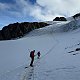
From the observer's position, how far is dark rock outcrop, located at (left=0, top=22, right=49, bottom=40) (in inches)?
5157

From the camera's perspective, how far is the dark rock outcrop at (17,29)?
131 m

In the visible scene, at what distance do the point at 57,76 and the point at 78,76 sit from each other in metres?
1.60

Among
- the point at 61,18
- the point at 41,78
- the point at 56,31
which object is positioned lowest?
the point at 41,78

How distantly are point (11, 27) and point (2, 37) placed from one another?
→ 8.83 metres

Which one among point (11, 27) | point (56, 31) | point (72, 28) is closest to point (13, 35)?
point (11, 27)

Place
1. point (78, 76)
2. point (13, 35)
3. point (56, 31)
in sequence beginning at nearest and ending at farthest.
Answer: point (78, 76) → point (56, 31) → point (13, 35)

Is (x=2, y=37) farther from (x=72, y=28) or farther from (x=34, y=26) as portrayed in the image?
(x=72, y=28)

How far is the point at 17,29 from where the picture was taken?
439 ft

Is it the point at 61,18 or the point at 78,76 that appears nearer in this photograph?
the point at 78,76

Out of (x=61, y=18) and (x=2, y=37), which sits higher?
(x=61, y=18)

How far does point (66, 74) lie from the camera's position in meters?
14.9

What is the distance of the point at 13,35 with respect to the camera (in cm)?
13162

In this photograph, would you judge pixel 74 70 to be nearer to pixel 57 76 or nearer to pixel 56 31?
pixel 57 76

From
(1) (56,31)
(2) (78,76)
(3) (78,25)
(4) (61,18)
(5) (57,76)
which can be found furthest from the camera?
(4) (61,18)
